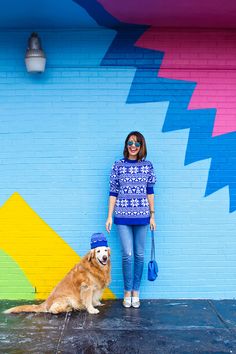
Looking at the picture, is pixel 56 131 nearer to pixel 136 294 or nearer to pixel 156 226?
pixel 156 226

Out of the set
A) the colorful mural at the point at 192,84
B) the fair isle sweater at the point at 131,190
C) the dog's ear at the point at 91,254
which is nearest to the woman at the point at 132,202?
the fair isle sweater at the point at 131,190

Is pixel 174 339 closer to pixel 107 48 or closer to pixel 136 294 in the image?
pixel 136 294

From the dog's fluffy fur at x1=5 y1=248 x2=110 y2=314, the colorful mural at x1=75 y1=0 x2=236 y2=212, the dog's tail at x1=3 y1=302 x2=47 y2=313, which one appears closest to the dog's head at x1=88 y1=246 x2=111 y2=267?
the dog's fluffy fur at x1=5 y1=248 x2=110 y2=314

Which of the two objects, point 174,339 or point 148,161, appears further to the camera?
point 148,161

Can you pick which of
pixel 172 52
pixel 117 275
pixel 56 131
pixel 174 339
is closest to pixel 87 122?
pixel 56 131

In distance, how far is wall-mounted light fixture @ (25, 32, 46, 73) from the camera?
5324 millimetres

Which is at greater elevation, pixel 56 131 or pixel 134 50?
pixel 134 50

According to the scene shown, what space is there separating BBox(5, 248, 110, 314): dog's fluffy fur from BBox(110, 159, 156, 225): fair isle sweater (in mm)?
488

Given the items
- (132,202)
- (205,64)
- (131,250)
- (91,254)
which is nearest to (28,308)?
(91,254)

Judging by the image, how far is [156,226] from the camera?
223 inches

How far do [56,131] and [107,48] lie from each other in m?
1.21

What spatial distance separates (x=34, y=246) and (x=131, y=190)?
145 cm

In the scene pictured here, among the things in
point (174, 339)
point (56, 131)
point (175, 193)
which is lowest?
point (174, 339)

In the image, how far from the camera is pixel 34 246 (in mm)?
5648
